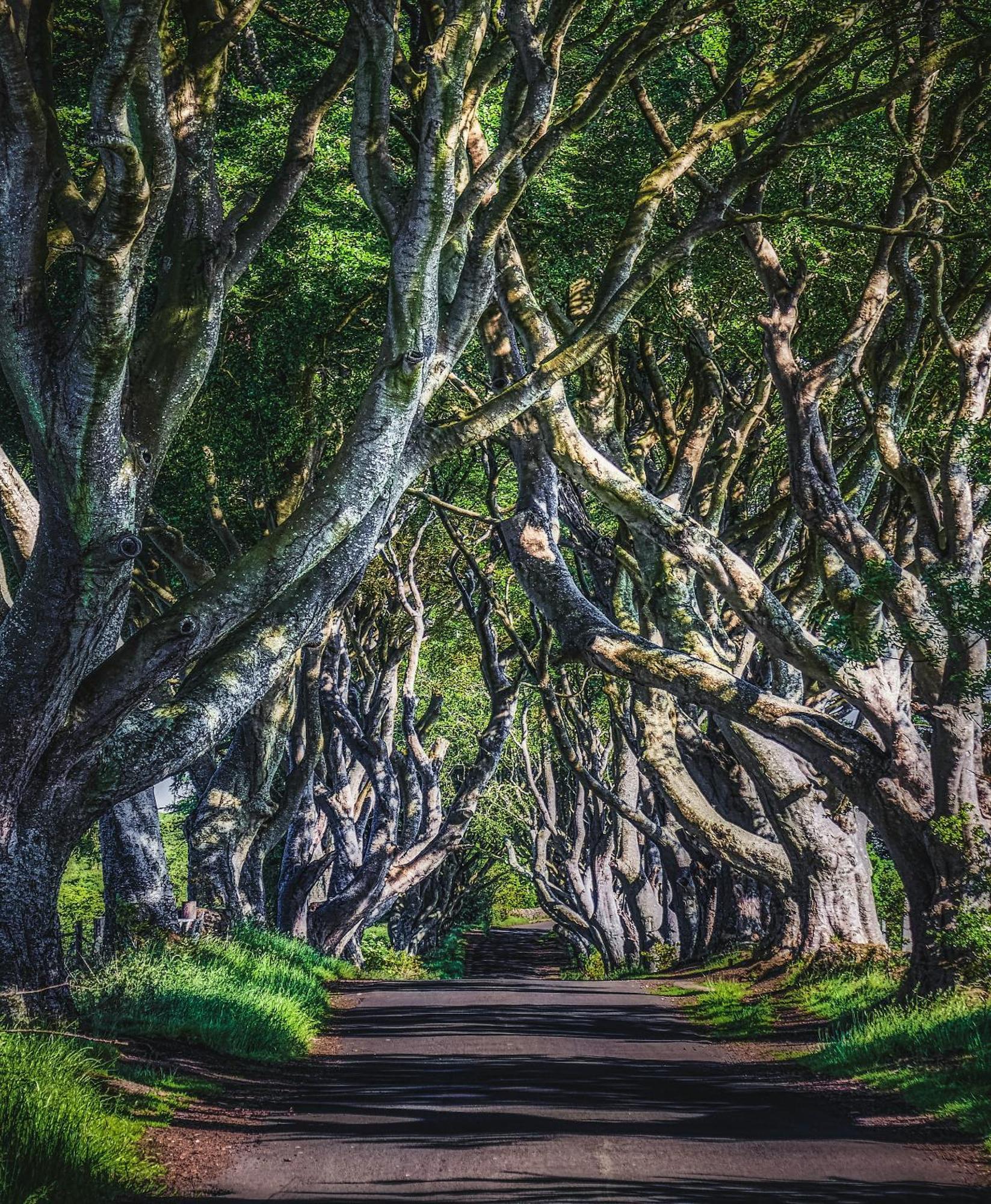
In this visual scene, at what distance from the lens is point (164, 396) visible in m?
8.38

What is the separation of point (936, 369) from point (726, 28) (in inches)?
219

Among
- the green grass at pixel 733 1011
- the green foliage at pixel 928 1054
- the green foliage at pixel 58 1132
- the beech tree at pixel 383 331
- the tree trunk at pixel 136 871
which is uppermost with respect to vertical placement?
the beech tree at pixel 383 331

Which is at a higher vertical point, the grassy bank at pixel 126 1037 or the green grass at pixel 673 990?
the grassy bank at pixel 126 1037

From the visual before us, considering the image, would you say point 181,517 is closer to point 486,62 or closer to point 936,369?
point 486,62

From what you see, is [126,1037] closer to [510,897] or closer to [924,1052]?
[924,1052]

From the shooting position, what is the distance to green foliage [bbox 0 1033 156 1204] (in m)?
5.34

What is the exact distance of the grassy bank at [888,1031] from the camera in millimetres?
8383

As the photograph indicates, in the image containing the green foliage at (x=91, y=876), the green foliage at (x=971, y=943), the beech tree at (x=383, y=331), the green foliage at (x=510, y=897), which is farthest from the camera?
the green foliage at (x=510, y=897)

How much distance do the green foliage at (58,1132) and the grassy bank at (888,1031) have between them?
4.83m

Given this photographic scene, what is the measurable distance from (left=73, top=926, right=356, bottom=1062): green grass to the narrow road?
0.61 metres

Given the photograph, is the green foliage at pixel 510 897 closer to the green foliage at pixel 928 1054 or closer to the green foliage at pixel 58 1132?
the green foliage at pixel 928 1054

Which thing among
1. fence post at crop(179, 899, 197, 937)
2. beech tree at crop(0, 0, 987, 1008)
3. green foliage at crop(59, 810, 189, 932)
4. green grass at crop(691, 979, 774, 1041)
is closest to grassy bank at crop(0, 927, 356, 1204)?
fence post at crop(179, 899, 197, 937)

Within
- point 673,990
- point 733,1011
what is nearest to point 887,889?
point 673,990

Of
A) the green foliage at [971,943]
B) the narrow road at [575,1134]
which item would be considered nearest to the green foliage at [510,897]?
the narrow road at [575,1134]
